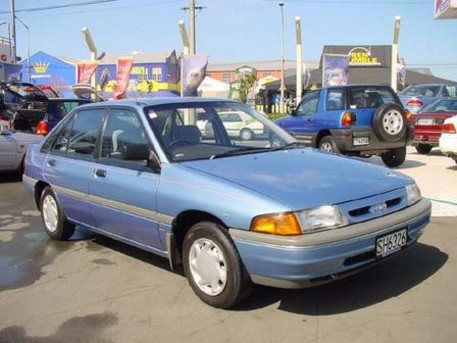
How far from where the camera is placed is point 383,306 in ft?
13.8

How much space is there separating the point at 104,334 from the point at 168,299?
73 cm

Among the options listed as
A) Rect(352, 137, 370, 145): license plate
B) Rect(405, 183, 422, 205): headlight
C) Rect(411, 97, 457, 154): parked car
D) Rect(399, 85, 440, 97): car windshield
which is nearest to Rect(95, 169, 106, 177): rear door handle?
Rect(405, 183, 422, 205): headlight

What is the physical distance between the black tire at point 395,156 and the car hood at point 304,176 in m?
7.17

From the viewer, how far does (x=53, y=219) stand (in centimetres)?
650

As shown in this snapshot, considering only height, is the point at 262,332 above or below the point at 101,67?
below

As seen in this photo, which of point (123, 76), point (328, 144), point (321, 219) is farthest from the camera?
point (123, 76)

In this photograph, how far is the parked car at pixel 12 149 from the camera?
11102 mm

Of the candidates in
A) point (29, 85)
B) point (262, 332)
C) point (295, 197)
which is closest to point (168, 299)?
point (262, 332)

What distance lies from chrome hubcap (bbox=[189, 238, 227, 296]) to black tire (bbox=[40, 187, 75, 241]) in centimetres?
240

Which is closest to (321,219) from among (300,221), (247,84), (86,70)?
(300,221)

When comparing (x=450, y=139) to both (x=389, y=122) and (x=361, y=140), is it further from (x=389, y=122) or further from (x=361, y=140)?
(x=361, y=140)

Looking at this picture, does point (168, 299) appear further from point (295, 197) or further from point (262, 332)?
point (295, 197)

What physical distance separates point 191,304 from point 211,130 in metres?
→ 1.73

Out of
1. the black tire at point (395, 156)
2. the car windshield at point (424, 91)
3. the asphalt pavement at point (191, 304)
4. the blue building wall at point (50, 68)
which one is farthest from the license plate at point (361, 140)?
the blue building wall at point (50, 68)
